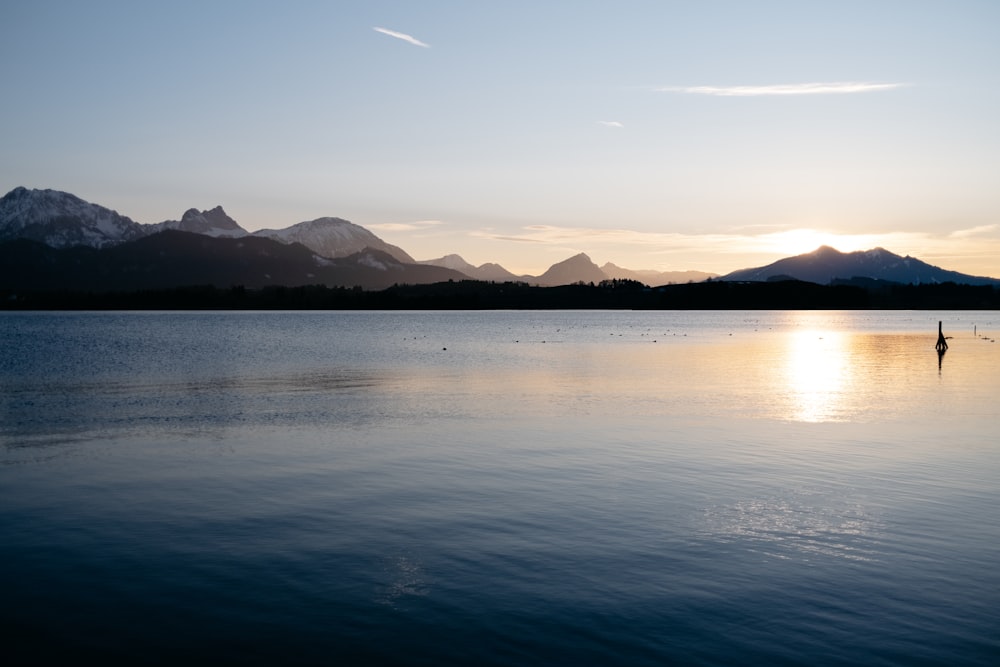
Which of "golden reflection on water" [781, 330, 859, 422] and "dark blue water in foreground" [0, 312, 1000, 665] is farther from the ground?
"dark blue water in foreground" [0, 312, 1000, 665]

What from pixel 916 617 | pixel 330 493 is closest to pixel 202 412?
pixel 330 493

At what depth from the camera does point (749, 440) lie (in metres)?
28.9

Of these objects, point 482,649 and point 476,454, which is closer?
point 482,649

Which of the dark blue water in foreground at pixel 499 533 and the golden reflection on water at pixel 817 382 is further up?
the dark blue water in foreground at pixel 499 533

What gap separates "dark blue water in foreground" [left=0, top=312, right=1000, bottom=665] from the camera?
1128cm

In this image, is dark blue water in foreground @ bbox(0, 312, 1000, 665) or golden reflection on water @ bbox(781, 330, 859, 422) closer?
dark blue water in foreground @ bbox(0, 312, 1000, 665)

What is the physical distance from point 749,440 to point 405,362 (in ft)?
144

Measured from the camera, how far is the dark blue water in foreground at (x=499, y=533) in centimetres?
1128

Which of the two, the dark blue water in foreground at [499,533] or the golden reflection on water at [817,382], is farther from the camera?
the golden reflection on water at [817,382]

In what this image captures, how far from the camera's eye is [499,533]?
1648 centimetres

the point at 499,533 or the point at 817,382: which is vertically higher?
the point at 499,533

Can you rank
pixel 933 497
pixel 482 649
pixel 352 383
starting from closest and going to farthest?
pixel 482 649 → pixel 933 497 → pixel 352 383

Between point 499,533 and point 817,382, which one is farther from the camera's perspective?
point 817,382

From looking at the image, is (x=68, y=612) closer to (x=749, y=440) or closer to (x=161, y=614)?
(x=161, y=614)
